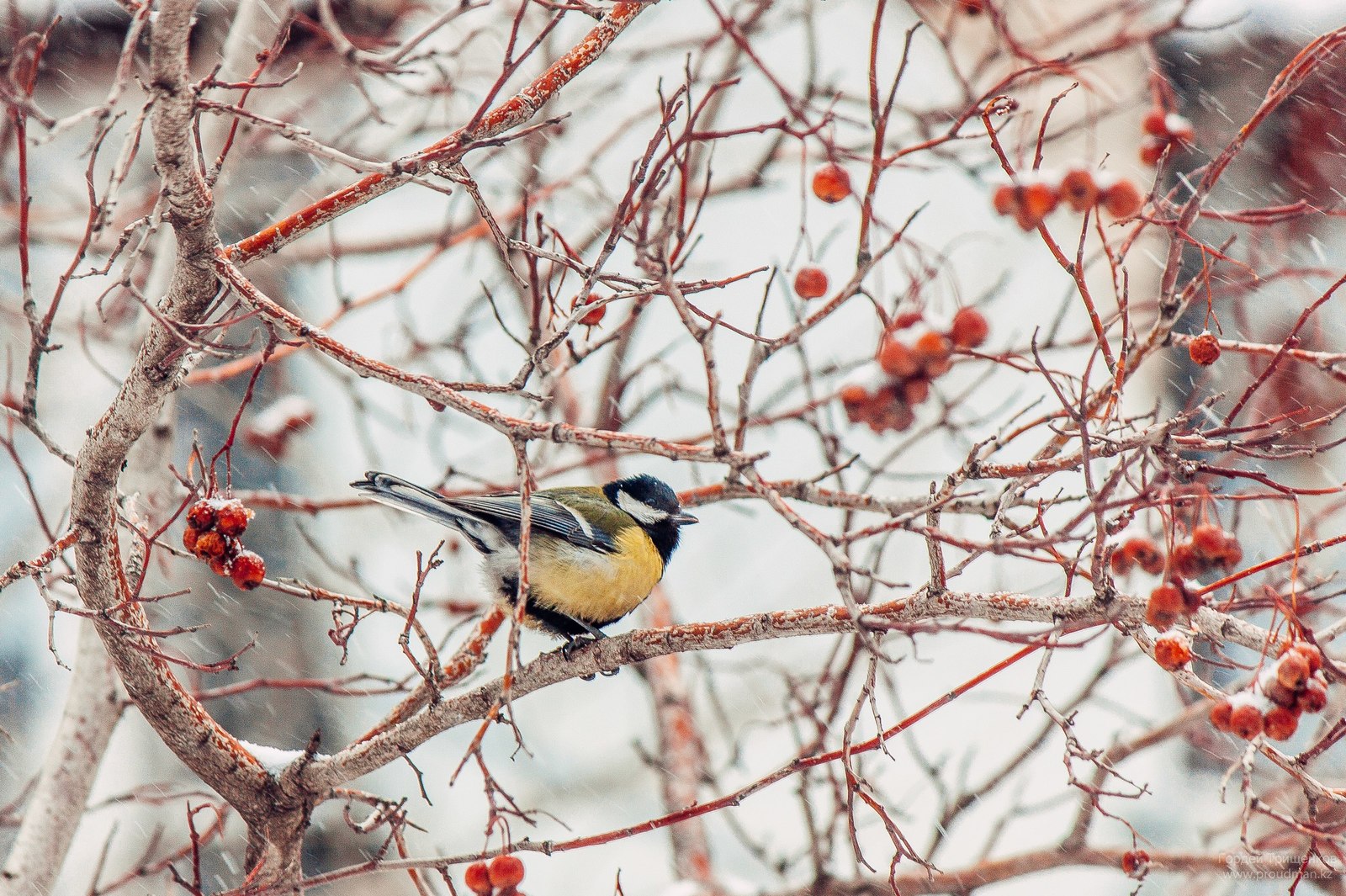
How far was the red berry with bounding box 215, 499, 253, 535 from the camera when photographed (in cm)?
255

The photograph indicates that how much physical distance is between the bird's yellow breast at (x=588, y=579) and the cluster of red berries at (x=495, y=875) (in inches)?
45.5

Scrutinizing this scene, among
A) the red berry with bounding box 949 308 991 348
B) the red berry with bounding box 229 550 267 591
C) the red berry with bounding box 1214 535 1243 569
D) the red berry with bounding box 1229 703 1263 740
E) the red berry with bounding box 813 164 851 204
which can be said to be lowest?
the red berry with bounding box 1229 703 1263 740

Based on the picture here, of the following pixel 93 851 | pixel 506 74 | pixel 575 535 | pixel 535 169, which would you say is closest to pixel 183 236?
pixel 506 74

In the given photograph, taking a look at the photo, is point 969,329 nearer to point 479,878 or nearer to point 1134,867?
point 1134,867

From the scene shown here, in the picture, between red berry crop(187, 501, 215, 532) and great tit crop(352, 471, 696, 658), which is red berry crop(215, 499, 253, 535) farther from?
great tit crop(352, 471, 696, 658)

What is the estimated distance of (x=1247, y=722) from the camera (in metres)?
1.95

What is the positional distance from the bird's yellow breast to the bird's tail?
316mm

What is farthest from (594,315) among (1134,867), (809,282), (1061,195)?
(1134,867)

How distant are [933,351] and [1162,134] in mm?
1608

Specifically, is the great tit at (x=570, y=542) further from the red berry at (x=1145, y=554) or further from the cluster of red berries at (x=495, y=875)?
the red berry at (x=1145, y=554)

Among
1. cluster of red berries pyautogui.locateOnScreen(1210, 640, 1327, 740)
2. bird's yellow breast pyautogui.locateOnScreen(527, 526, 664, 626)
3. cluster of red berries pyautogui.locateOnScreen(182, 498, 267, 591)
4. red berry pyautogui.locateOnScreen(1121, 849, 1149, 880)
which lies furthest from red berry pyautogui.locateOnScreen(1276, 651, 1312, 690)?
bird's yellow breast pyautogui.locateOnScreen(527, 526, 664, 626)

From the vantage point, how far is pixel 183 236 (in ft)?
6.82

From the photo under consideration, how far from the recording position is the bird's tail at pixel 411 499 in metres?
3.08

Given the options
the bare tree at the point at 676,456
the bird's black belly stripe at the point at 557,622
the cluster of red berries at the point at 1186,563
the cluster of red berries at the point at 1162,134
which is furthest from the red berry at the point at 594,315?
the cluster of red berries at the point at 1162,134
